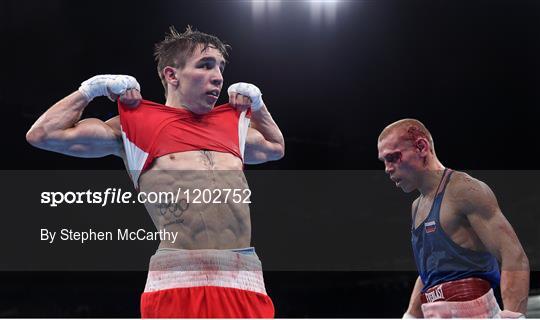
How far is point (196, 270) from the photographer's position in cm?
359

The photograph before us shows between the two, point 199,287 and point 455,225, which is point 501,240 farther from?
point 199,287

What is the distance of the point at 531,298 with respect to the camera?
21.2 ft

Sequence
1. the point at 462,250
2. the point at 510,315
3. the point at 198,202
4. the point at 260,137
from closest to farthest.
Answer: the point at 510,315, the point at 198,202, the point at 462,250, the point at 260,137

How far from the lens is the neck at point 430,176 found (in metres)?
4.27

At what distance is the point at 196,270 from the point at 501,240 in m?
1.49

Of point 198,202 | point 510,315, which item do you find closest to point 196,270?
point 198,202

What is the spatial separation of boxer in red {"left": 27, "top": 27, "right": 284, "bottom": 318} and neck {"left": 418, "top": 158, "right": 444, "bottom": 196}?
1.05 meters

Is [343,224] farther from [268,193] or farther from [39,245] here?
[39,245]

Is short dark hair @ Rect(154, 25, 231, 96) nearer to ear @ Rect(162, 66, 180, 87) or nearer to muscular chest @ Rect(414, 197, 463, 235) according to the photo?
ear @ Rect(162, 66, 180, 87)

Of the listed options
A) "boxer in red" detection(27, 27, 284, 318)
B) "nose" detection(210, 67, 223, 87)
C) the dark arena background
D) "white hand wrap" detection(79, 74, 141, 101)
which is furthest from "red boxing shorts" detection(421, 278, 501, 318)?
the dark arena background

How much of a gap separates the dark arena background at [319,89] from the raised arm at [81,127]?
229cm

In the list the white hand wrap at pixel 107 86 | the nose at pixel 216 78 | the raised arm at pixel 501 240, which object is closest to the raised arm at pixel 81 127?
the white hand wrap at pixel 107 86

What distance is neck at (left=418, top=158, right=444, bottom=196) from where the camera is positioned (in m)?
4.27

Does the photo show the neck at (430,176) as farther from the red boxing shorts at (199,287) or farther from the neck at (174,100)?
the neck at (174,100)
